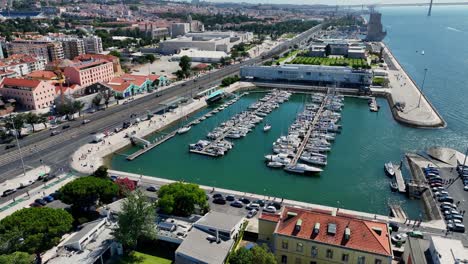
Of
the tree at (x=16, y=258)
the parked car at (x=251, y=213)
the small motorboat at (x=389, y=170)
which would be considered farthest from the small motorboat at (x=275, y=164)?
the tree at (x=16, y=258)

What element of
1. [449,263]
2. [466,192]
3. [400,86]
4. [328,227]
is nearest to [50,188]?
[328,227]

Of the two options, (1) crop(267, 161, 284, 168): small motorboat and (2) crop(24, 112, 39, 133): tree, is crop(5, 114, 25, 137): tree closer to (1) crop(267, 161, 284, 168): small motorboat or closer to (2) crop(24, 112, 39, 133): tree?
(2) crop(24, 112, 39, 133): tree

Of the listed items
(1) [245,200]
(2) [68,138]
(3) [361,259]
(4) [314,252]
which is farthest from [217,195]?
(2) [68,138]

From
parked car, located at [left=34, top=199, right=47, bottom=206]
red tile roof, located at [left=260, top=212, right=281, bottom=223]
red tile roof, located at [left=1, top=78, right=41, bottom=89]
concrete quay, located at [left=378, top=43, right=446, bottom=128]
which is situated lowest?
parked car, located at [left=34, top=199, right=47, bottom=206]

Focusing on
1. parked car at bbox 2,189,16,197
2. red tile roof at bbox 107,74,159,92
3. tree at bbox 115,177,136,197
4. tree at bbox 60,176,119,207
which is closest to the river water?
tree at bbox 115,177,136,197

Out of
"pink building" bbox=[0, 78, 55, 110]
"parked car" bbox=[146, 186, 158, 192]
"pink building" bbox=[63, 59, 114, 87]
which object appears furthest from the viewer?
"pink building" bbox=[63, 59, 114, 87]

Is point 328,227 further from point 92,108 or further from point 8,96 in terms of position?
point 8,96
